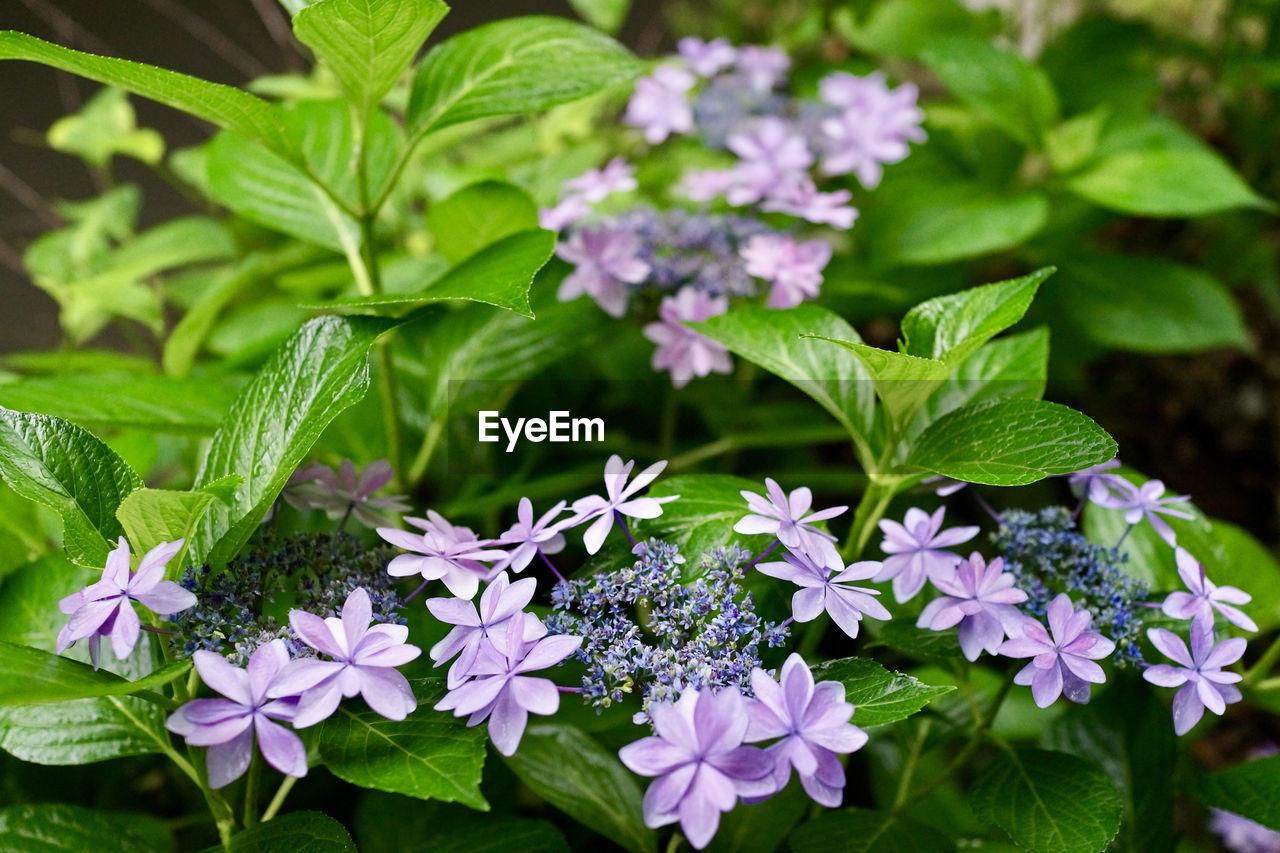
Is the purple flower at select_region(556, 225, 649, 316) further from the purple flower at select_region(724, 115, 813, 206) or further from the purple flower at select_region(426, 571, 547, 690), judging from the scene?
the purple flower at select_region(426, 571, 547, 690)

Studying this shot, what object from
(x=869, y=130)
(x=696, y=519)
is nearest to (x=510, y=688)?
(x=696, y=519)

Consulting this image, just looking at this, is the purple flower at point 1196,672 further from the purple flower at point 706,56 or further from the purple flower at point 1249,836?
the purple flower at point 706,56

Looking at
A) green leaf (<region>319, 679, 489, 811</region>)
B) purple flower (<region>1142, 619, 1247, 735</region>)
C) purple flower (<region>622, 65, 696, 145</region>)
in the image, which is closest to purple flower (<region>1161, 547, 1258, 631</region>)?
purple flower (<region>1142, 619, 1247, 735</region>)

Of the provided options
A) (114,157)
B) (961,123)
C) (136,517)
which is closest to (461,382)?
(136,517)

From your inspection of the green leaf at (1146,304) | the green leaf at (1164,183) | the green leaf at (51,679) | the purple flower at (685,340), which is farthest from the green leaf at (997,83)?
the green leaf at (51,679)

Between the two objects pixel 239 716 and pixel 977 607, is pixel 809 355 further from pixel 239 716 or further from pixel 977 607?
pixel 239 716

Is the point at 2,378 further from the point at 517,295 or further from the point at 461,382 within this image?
the point at 517,295
